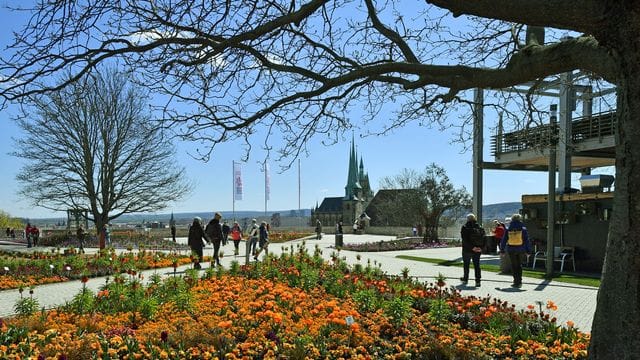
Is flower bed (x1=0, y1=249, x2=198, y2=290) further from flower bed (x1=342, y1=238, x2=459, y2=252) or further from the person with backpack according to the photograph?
flower bed (x1=342, y1=238, x2=459, y2=252)

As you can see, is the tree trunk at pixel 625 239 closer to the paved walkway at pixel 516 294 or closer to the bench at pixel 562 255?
the paved walkway at pixel 516 294

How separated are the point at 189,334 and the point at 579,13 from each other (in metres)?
4.80

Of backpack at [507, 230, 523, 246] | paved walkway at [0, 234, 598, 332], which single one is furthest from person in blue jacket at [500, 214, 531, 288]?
paved walkway at [0, 234, 598, 332]

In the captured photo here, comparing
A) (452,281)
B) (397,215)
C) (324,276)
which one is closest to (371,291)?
(324,276)

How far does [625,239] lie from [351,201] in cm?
9814

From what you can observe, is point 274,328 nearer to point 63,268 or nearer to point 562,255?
point 63,268

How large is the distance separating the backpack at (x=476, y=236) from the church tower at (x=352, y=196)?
81.8 m

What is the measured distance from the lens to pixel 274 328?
254 inches

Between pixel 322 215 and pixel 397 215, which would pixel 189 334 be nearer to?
pixel 397 215

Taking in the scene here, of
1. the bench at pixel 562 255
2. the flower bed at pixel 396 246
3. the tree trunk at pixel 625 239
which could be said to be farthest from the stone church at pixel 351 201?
the tree trunk at pixel 625 239

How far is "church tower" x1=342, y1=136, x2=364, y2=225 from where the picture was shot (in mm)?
100438

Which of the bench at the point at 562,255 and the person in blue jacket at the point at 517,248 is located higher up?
the person in blue jacket at the point at 517,248

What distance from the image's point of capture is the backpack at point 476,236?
45.8ft

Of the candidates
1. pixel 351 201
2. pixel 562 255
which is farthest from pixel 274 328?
pixel 351 201
